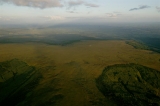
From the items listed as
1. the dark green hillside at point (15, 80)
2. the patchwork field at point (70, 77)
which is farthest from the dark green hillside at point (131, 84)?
the dark green hillside at point (15, 80)

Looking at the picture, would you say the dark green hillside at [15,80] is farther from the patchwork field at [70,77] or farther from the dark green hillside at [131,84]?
the dark green hillside at [131,84]

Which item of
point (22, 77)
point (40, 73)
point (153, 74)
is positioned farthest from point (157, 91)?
point (22, 77)

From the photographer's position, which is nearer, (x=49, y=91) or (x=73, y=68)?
(x=49, y=91)

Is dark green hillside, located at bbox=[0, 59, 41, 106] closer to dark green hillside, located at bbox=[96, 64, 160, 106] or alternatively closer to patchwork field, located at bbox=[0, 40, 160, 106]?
patchwork field, located at bbox=[0, 40, 160, 106]

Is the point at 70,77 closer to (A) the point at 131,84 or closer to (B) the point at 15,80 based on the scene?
(B) the point at 15,80

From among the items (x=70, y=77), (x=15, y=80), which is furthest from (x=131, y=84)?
(x=15, y=80)

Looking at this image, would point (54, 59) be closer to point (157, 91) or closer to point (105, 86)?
point (105, 86)
